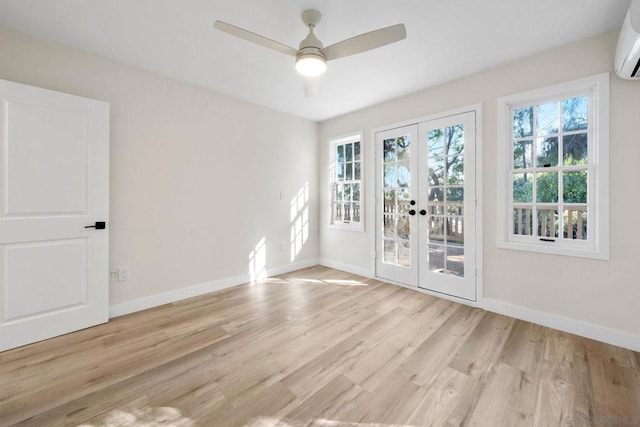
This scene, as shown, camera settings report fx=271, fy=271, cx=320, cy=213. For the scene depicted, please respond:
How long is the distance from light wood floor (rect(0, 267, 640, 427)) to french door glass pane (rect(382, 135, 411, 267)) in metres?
1.07

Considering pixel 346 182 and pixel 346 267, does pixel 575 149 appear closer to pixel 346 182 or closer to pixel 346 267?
Result: pixel 346 182

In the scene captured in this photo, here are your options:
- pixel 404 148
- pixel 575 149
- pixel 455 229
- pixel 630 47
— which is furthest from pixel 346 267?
pixel 630 47

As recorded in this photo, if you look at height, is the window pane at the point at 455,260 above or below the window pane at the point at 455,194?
below

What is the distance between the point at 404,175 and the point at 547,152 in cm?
149

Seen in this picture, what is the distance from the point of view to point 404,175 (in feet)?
12.1

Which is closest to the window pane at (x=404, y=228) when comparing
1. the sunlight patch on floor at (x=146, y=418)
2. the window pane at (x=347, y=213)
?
the window pane at (x=347, y=213)

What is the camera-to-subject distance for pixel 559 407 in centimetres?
157

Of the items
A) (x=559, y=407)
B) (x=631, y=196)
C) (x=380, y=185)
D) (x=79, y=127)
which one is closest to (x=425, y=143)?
(x=380, y=185)

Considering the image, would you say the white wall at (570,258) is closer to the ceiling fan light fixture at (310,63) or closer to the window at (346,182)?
the window at (346,182)

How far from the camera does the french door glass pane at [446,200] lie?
3.14 m

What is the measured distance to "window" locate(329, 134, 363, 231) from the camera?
4.33 metres

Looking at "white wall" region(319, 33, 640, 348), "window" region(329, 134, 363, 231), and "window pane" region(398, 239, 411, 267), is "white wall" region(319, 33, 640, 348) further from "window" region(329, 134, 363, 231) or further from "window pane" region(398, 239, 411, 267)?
"window" region(329, 134, 363, 231)

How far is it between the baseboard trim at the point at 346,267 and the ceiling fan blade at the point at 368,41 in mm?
2996

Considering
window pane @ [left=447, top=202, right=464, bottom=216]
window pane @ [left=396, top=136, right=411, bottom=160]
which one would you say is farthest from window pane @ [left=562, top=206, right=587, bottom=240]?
window pane @ [left=396, top=136, right=411, bottom=160]
